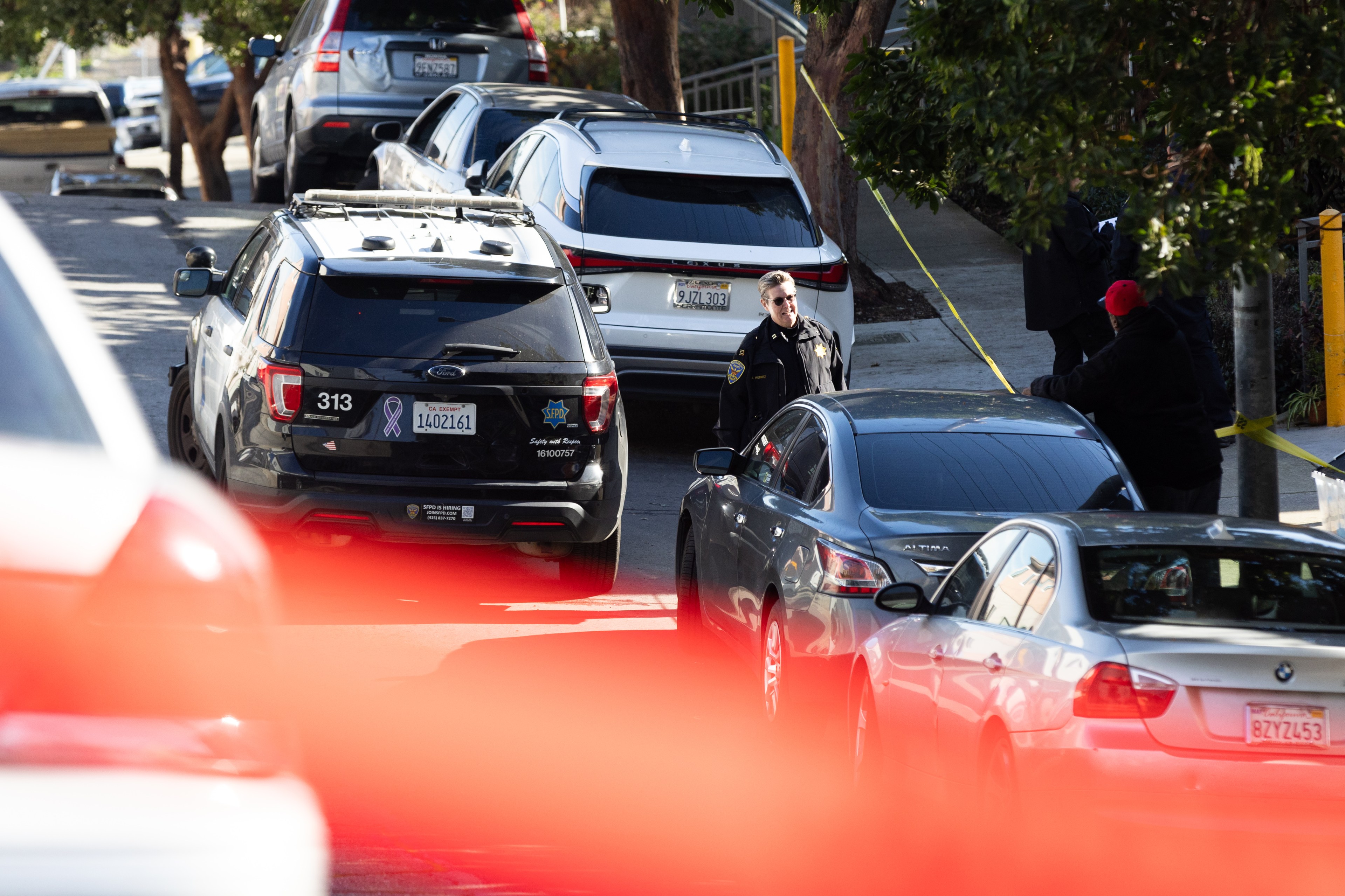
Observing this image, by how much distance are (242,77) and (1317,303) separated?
1907 cm

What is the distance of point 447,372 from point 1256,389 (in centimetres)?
406

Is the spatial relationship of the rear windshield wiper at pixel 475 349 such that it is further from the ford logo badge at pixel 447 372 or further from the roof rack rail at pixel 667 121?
the roof rack rail at pixel 667 121

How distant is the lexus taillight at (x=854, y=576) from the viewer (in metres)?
6.95

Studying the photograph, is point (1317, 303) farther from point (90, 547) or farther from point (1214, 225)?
point (90, 547)

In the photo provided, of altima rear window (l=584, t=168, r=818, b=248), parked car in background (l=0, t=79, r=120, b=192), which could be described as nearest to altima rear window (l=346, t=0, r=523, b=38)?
altima rear window (l=584, t=168, r=818, b=248)

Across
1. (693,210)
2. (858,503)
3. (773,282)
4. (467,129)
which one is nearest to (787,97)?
(467,129)

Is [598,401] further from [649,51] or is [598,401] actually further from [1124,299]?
[649,51]

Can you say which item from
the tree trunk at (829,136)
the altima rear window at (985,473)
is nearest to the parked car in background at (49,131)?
the tree trunk at (829,136)

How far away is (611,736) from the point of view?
7348 mm

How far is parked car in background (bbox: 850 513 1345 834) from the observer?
4.89 m

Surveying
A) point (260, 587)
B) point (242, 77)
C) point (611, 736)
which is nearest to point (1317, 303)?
point (611, 736)

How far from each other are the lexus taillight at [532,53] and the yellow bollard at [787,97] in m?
2.45

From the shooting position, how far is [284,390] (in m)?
8.66

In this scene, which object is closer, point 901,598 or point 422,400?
point 901,598
